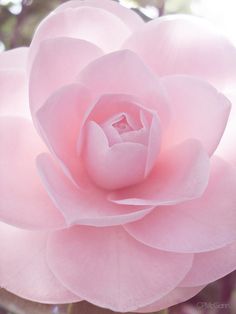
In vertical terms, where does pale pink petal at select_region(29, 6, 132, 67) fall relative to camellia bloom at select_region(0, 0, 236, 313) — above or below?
above

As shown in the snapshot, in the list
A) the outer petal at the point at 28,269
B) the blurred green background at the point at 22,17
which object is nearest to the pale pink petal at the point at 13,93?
the outer petal at the point at 28,269

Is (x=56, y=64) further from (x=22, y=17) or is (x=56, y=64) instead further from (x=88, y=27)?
(x=22, y=17)

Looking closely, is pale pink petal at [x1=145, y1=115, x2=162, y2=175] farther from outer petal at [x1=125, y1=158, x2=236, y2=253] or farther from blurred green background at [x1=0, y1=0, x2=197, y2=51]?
blurred green background at [x1=0, y1=0, x2=197, y2=51]

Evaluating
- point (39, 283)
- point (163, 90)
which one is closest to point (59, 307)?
point (39, 283)

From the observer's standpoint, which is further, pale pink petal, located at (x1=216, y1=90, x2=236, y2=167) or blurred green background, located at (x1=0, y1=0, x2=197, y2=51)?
blurred green background, located at (x1=0, y1=0, x2=197, y2=51)

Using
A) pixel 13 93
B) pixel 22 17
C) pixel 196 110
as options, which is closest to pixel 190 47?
pixel 196 110

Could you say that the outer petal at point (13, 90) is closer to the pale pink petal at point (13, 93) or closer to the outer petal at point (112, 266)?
the pale pink petal at point (13, 93)

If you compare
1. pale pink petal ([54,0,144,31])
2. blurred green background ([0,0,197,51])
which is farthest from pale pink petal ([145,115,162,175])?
blurred green background ([0,0,197,51])
